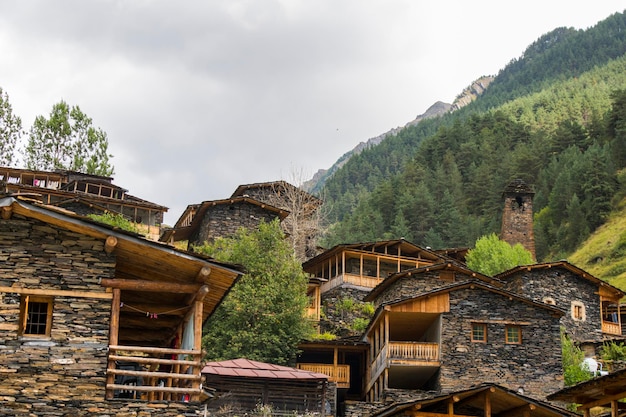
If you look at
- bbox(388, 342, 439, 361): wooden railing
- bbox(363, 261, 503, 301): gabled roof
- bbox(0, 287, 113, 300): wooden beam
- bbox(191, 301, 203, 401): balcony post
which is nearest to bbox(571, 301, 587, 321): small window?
bbox(363, 261, 503, 301): gabled roof

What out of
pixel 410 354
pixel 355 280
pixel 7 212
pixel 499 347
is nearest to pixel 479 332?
pixel 499 347

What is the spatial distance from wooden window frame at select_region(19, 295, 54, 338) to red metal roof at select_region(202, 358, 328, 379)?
13514 millimetres

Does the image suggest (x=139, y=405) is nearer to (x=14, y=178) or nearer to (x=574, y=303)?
(x=574, y=303)

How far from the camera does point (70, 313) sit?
15930 millimetres

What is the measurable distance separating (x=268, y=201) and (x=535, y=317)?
23060mm

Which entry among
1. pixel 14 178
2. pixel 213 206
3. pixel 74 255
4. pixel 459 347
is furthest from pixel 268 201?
pixel 74 255

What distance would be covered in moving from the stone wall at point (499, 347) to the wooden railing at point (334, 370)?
5.19 m

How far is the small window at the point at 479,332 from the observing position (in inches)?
1270

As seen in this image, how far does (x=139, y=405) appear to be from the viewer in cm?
1575

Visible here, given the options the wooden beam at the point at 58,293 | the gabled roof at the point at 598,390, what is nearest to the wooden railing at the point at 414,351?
the gabled roof at the point at 598,390

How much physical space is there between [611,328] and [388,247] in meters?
12.1

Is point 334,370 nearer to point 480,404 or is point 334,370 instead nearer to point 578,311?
point 480,404

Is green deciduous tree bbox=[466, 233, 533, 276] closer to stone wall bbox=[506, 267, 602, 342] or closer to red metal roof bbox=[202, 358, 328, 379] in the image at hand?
stone wall bbox=[506, 267, 602, 342]

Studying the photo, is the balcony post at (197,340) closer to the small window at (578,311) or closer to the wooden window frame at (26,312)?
the wooden window frame at (26,312)
